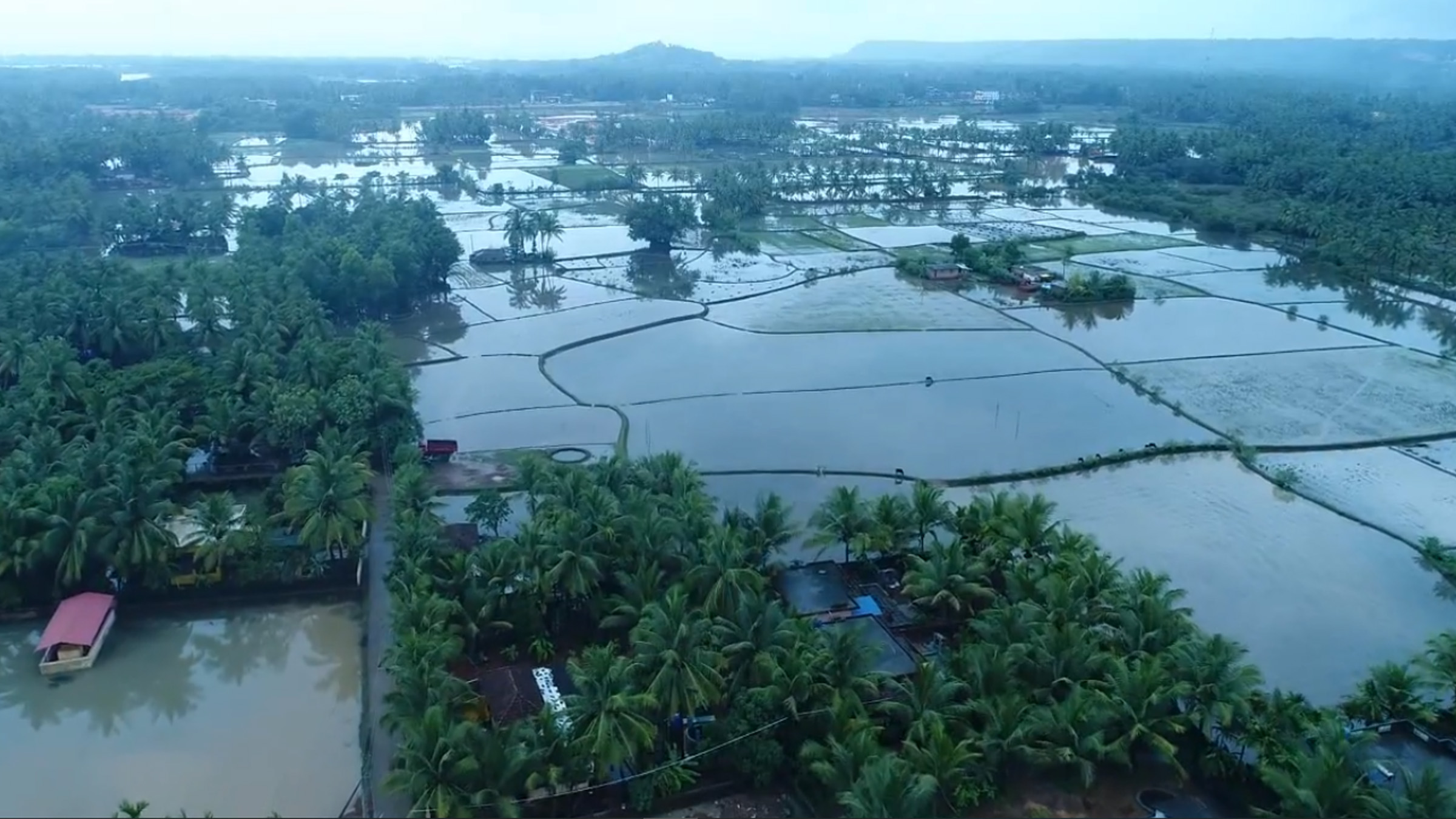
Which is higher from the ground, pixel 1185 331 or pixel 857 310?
pixel 857 310

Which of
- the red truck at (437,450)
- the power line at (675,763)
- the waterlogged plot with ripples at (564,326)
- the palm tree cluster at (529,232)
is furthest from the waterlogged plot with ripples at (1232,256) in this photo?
the power line at (675,763)

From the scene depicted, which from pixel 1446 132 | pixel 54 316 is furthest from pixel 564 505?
pixel 1446 132

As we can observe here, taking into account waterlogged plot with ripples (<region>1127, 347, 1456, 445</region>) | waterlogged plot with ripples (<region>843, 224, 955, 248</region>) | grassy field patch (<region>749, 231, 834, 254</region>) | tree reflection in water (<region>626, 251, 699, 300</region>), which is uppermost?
waterlogged plot with ripples (<region>843, 224, 955, 248</region>)

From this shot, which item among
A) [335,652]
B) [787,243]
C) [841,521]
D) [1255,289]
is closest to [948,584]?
[841,521]

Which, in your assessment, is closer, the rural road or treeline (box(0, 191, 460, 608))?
the rural road

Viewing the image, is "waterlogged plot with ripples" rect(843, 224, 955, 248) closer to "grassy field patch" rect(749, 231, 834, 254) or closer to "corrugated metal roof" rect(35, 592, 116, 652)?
"grassy field patch" rect(749, 231, 834, 254)

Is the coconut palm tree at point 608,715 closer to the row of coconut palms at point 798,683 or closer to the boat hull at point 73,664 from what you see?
the row of coconut palms at point 798,683

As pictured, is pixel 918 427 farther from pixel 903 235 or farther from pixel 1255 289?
pixel 903 235

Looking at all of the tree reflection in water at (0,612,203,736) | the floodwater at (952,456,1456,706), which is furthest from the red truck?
the floodwater at (952,456,1456,706)
